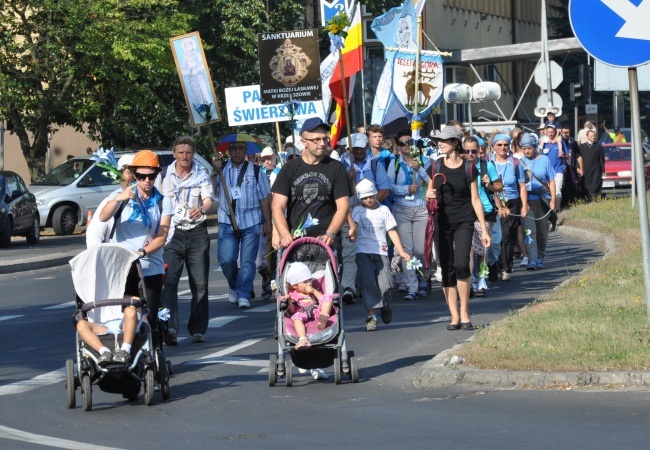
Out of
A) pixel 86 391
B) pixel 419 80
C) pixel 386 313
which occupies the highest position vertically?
pixel 419 80

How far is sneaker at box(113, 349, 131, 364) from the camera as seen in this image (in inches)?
382

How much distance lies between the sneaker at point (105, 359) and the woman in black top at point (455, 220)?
15.2 feet

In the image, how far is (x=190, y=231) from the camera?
13945 mm

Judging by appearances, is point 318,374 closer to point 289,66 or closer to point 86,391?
point 86,391

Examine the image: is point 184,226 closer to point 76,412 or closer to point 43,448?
point 76,412

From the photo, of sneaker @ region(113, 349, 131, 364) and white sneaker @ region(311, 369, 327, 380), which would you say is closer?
sneaker @ region(113, 349, 131, 364)

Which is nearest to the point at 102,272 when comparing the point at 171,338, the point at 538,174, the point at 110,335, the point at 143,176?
the point at 110,335

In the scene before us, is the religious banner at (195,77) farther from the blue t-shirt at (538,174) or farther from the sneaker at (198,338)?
the sneaker at (198,338)

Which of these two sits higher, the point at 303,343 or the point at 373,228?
the point at 373,228

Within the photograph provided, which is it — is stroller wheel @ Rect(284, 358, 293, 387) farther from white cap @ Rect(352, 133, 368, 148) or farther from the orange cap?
white cap @ Rect(352, 133, 368, 148)

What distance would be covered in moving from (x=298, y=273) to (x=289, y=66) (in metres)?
11.1

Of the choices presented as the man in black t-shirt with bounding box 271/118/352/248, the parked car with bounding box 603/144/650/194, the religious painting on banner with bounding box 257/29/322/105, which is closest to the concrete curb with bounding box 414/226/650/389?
the man in black t-shirt with bounding box 271/118/352/248

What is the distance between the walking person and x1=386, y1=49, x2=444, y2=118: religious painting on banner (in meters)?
8.58

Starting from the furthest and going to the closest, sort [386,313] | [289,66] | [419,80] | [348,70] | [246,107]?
[246,107] → [419,80] → [348,70] → [289,66] → [386,313]
